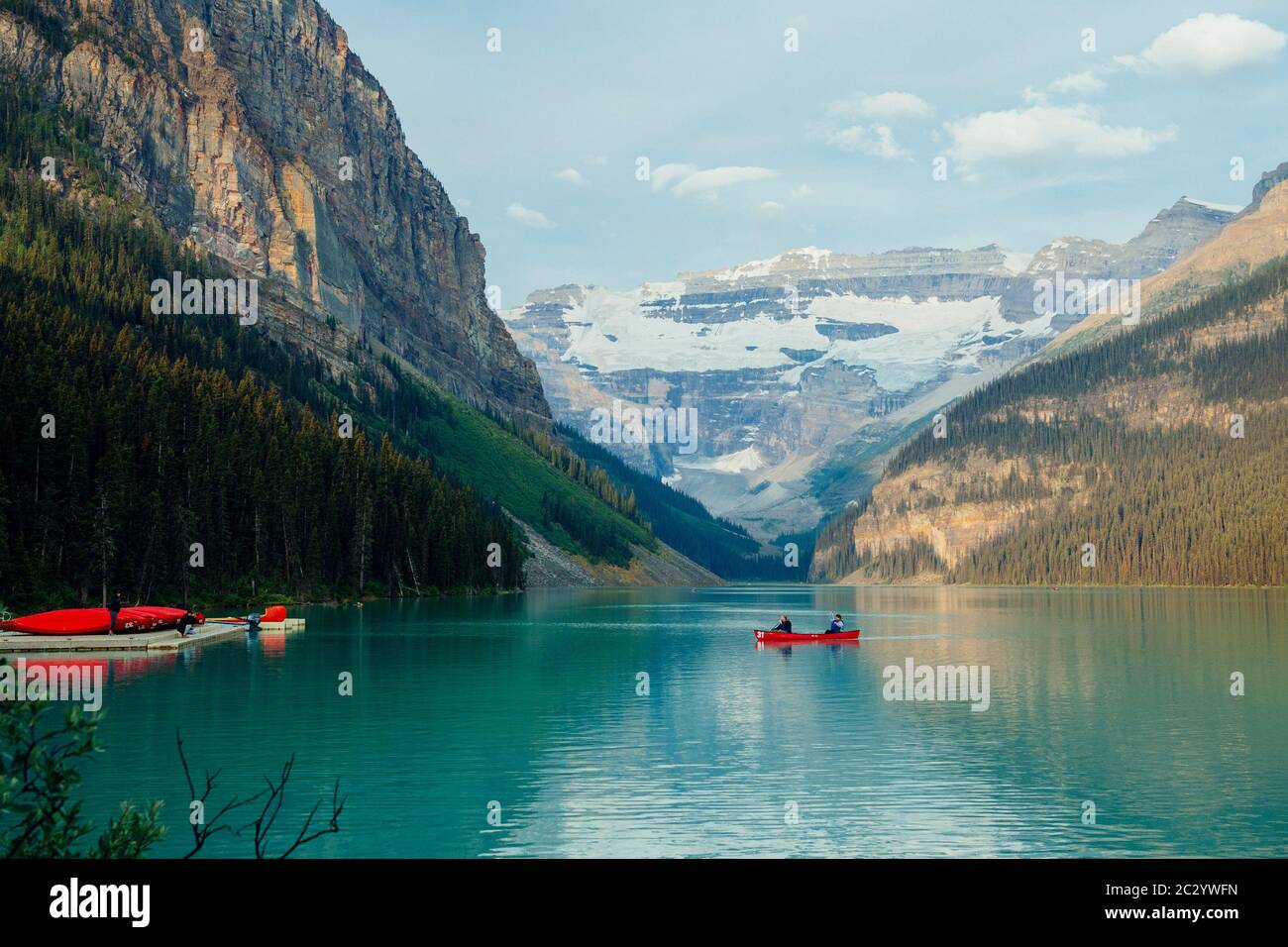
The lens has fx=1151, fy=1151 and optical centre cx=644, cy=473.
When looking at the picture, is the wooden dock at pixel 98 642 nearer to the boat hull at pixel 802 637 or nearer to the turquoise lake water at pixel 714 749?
the turquoise lake water at pixel 714 749

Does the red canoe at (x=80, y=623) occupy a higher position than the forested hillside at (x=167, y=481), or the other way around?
the forested hillside at (x=167, y=481)

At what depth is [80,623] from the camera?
7888 cm

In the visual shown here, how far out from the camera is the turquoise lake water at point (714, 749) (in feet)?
98.2

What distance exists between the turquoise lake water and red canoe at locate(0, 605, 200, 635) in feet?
21.0

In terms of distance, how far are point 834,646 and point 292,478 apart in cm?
7759

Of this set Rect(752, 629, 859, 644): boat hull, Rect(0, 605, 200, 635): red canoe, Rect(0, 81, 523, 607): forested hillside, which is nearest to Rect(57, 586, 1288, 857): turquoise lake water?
Rect(0, 605, 200, 635): red canoe

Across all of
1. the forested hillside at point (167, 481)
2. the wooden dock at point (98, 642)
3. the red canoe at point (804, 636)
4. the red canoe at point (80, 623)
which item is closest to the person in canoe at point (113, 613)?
the red canoe at point (80, 623)

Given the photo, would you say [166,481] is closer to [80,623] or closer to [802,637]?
[80,623]

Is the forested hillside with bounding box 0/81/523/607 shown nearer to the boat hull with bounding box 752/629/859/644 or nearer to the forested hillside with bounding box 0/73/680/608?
the forested hillside with bounding box 0/73/680/608

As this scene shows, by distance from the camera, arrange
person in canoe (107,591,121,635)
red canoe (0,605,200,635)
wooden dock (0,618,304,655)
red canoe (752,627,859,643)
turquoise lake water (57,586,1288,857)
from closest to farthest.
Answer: turquoise lake water (57,586,1288,857)
wooden dock (0,618,304,655)
red canoe (0,605,200,635)
person in canoe (107,591,121,635)
red canoe (752,627,859,643)

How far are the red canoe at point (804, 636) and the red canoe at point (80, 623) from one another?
48.5m

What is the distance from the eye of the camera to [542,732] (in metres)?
47.2

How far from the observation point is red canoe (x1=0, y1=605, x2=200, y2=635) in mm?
77312
